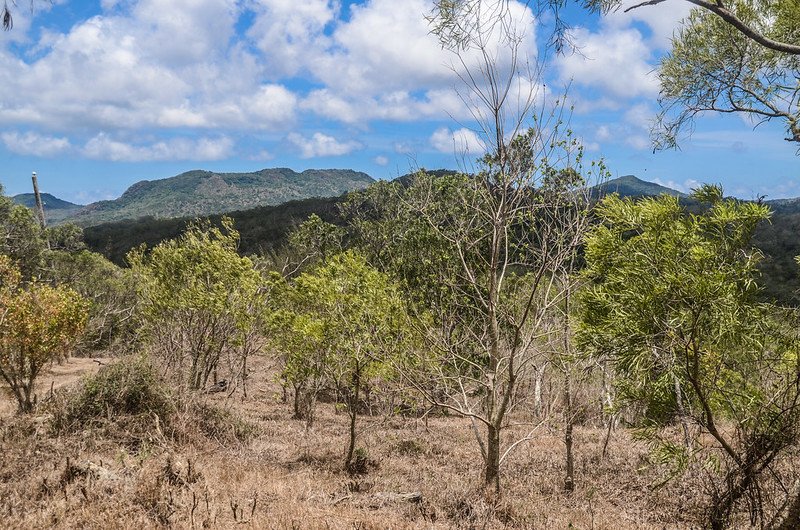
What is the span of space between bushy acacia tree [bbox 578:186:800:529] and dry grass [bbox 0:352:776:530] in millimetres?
2345

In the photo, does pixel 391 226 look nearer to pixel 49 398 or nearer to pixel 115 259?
Result: pixel 49 398

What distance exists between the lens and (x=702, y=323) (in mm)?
5793

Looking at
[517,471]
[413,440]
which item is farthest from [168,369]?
[517,471]

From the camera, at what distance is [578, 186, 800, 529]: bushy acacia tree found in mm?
5430

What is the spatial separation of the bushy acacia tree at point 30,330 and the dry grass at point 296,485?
3693mm

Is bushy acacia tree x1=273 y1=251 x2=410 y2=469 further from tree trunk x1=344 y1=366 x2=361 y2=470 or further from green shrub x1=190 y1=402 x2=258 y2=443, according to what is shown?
green shrub x1=190 y1=402 x2=258 y2=443

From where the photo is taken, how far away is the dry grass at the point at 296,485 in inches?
283

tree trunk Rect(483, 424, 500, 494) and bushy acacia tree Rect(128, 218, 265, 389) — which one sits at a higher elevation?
bushy acacia tree Rect(128, 218, 265, 389)

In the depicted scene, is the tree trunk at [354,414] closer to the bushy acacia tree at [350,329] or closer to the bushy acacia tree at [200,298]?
the bushy acacia tree at [350,329]

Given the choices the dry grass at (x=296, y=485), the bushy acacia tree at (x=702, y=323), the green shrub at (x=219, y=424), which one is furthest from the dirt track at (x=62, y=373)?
the bushy acacia tree at (x=702, y=323)

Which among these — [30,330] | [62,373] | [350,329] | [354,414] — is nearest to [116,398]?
[30,330]

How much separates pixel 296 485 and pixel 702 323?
8158 millimetres

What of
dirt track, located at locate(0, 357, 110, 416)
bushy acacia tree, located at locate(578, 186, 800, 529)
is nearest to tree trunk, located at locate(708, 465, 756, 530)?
bushy acacia tree, located at locate(578, 186, 800, 529)

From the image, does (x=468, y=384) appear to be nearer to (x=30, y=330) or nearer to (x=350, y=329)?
(x=350, y=329)
